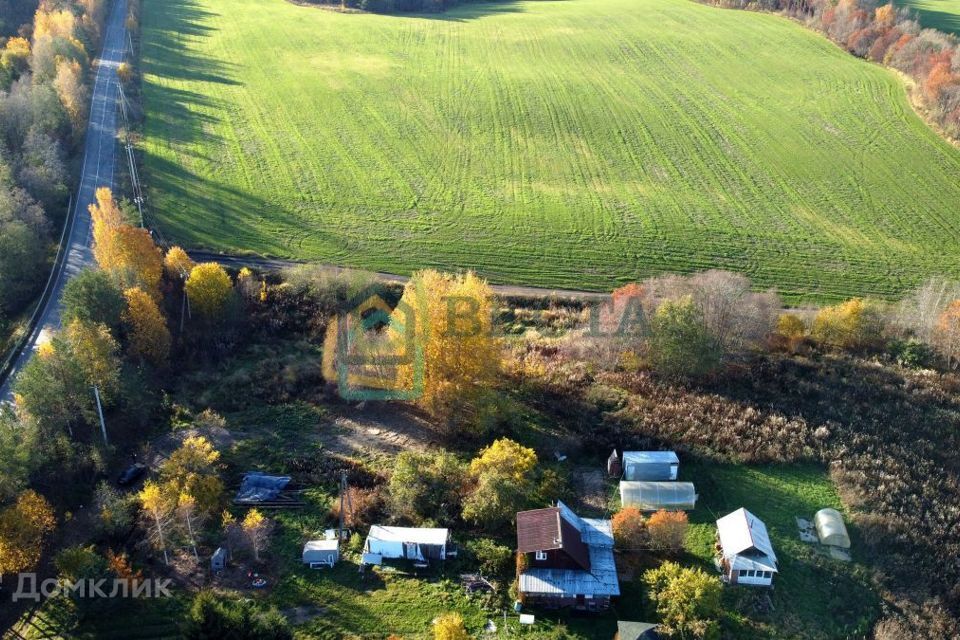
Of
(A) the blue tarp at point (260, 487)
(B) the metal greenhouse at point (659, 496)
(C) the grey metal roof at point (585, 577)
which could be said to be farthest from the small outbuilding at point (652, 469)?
(A) the blue tarp at point (260, 487)

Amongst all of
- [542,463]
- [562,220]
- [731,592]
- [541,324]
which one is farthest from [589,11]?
[731,592]

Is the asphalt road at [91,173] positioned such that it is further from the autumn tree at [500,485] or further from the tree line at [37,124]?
the autumn tree at [500,485]

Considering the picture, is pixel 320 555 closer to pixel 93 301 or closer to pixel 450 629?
pixel 450 629

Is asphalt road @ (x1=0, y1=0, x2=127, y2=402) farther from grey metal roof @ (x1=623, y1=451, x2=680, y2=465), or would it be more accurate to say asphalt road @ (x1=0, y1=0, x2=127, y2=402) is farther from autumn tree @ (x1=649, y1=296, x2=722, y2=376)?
autumn tree @ (x1=649, y1=296, x2=722, y2=376)

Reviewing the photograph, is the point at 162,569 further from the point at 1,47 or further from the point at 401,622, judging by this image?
the point at 1,47

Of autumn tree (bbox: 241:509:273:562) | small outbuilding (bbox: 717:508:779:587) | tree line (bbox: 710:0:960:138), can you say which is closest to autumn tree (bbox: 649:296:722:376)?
small outbuilding (bbox: 717:508:779:587)

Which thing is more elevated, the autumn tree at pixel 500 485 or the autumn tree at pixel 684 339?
the autumn tree at pixel 684 339
